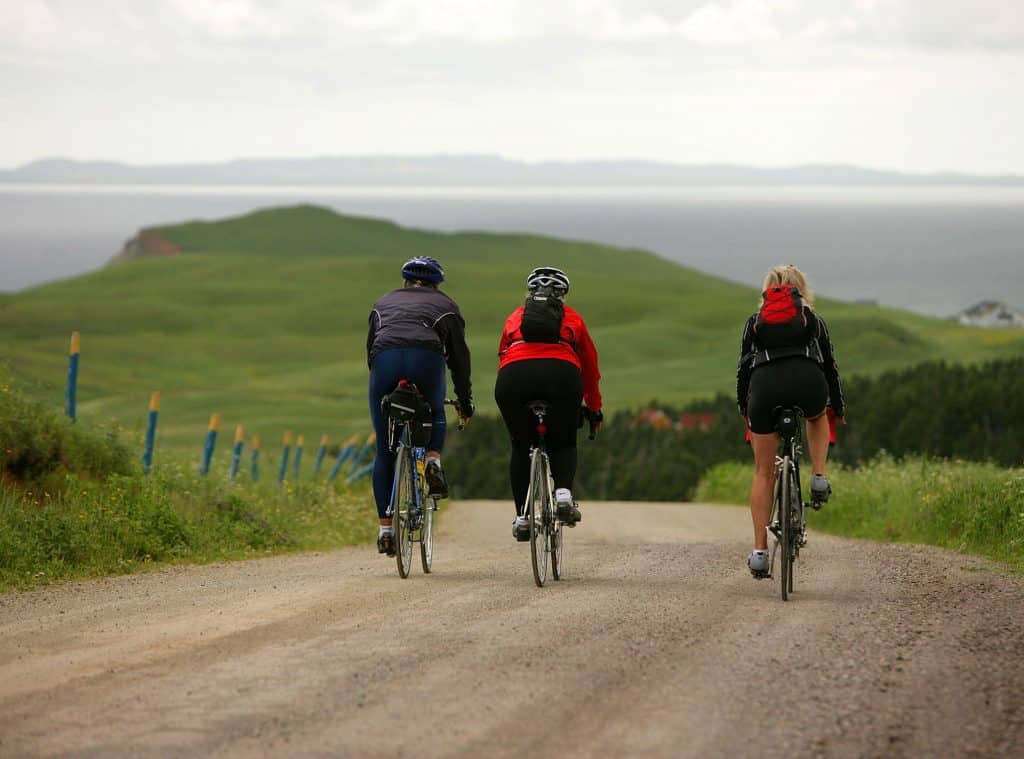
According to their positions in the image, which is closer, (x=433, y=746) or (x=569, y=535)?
(x=433, y=746)

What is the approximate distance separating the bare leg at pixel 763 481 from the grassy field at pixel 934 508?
9.48 ft

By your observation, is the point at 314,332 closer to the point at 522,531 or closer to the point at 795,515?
the point at 522,531

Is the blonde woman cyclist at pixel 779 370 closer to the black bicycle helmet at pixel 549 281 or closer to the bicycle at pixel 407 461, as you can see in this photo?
the black bicycle helmet at pixel 549 281

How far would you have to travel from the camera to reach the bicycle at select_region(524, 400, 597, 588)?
958 centimetres

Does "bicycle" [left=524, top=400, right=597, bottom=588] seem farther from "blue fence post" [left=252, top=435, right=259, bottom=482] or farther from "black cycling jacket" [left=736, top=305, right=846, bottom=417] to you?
"blue fence post" [left=252, top=435, right=259, bottom=482]

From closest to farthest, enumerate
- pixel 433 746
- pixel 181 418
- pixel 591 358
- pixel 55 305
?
pixel 433 746 < pixel 591 358 < pixel 181 418 < pixel 55 305

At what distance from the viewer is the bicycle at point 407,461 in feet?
33.3

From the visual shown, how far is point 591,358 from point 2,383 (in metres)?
6.65

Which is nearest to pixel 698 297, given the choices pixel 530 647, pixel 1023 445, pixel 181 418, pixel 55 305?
pixel 55 305

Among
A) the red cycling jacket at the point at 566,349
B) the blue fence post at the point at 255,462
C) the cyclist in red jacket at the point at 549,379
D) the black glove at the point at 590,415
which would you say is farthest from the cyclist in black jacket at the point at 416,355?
the blue fence post at the point at 255,462

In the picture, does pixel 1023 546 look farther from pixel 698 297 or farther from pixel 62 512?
pixel 698 297

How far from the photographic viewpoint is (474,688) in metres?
6.13

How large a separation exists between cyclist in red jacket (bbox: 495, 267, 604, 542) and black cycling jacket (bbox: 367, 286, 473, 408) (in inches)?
21.8

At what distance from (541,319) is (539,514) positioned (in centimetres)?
132
